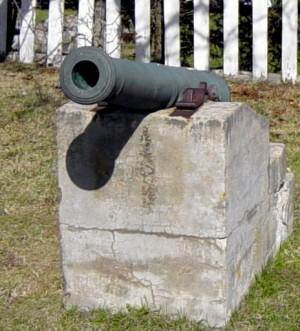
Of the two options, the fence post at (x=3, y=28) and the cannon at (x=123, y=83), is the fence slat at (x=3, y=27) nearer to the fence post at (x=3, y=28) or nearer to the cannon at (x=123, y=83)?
the fence post at (x=3, y=28)

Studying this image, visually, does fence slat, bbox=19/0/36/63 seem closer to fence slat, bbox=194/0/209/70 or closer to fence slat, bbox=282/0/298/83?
fence slat, bbox=194/0/209/70

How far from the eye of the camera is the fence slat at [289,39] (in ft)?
28.6

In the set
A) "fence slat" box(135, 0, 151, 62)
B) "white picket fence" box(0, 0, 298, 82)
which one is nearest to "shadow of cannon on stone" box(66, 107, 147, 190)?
"white picket fence" box(0, 0, 298, 82)

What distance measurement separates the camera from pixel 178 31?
29.4 feet

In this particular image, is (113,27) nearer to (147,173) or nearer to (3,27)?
(3,27)

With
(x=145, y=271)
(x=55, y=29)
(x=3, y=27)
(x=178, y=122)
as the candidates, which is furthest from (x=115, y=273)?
(x=3, y=27)

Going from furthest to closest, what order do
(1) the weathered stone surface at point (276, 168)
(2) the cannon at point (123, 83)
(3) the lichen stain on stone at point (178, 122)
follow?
(1) the weathered stone surface at point (276, 168) < (3) the lichen stain on stone at point (178, 122) < (2) the cannon at point (123, 83)

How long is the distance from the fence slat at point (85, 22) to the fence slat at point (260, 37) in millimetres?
1597

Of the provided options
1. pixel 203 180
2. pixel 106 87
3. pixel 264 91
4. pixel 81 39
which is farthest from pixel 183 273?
pixel 81 39

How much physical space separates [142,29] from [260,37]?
1.13 m

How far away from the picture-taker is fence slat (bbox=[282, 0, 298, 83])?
8719 millimetres

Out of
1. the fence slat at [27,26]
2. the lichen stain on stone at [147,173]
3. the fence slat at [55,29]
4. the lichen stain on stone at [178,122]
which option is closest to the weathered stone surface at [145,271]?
the lichen stain on stone at [147,173]

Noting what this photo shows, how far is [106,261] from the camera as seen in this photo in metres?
4.20

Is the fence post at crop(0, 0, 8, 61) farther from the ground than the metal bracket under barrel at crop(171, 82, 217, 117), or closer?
farther from the ground
